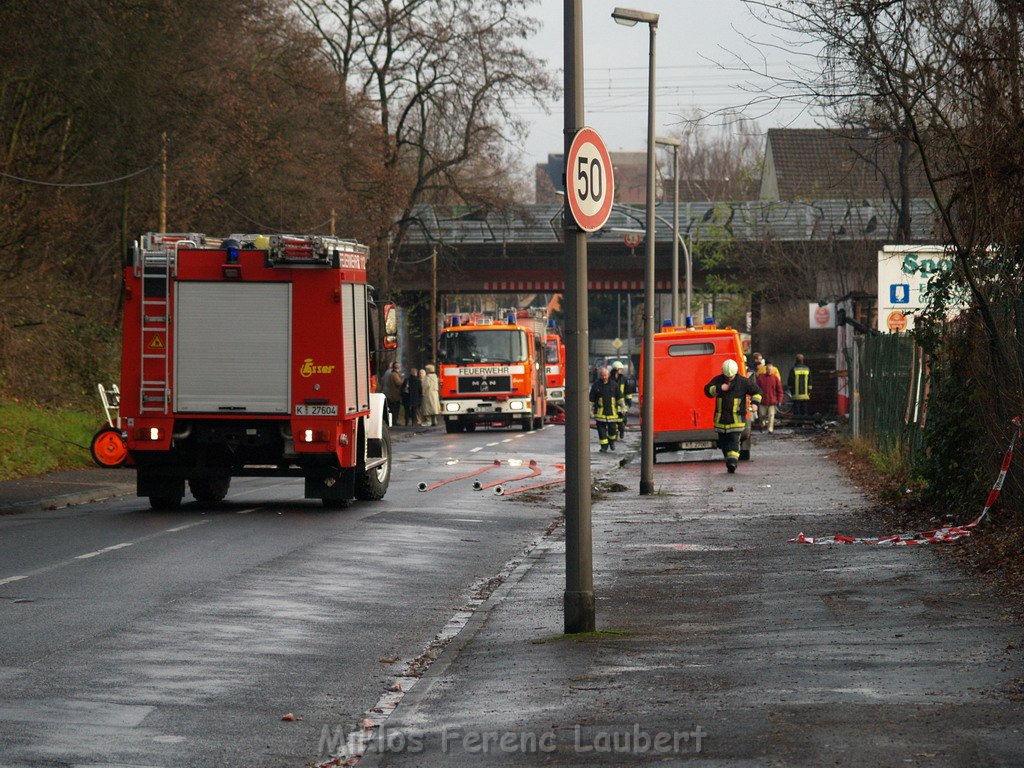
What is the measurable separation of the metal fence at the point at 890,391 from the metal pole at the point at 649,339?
3.51 meters

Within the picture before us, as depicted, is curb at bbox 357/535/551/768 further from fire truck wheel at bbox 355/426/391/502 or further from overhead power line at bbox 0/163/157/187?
overhead power line at bbox 0/163/157/187

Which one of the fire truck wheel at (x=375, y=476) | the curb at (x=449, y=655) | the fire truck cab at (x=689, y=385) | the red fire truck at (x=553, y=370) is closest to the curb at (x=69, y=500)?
the fire truck wheel at (x=375, y=476)

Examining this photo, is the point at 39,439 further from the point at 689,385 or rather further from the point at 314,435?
the point at 689,385

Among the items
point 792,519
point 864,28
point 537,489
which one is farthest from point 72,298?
point 864,28

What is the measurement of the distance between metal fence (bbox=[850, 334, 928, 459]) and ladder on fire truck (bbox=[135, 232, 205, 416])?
8.71m

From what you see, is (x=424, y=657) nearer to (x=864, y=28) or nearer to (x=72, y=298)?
(x=864, y=28)

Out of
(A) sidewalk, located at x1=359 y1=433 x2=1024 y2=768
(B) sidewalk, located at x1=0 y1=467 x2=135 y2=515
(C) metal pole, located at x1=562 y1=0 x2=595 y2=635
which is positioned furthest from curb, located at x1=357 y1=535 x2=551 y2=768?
(B) sidewalk, located at x1=0 y1=467 x2=135 y2=515

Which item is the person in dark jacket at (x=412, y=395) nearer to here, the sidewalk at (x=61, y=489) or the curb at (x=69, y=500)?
the sidewalk at (x=61, y=489)

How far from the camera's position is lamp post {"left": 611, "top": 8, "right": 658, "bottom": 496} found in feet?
73.7

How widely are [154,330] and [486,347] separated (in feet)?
97.2

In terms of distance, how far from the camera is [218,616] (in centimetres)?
1080

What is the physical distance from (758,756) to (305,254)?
13.1 m

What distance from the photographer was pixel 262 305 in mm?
18828

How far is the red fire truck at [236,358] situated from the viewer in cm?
1864
